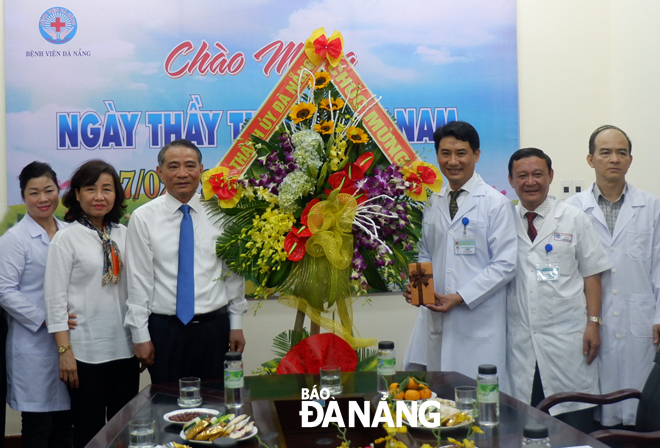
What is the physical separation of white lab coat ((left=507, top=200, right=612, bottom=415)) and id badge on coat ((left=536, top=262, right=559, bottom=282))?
0.6 inches

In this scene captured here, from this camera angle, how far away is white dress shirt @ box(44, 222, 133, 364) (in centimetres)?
297

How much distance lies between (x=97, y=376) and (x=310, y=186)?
4.83 feet

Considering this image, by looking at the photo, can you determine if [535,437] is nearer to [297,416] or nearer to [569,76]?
[297,416]

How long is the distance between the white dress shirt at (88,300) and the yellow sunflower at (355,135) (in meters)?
1.39

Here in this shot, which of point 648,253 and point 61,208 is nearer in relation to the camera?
point 648,253

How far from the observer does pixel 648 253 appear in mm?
3213

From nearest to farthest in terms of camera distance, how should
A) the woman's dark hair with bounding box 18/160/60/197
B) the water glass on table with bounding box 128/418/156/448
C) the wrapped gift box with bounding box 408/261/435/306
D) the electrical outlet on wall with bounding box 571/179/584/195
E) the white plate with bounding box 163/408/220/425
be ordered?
the water glass on table with bounding box 128/418/156/448
the white plate with bounding box 163/408/220/425
the wrapped gift box with bounding box 408/261/435/306
the woman's dark hair with bounding box 18/160/60/197
the electrical outlet on wall with bounding box 571/179/584/195

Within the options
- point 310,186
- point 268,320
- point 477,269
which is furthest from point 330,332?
point 268,320

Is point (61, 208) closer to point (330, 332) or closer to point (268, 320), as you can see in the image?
point (268, 320)

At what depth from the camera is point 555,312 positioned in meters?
2.98

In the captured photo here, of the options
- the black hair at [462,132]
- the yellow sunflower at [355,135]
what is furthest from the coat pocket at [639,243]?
the yellow sunflower at [355,135]

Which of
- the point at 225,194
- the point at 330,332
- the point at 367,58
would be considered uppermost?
the point at 367,58

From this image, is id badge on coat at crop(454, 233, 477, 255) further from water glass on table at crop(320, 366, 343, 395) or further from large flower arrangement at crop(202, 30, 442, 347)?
water glass on table at crop(320, 366, 343, 395)

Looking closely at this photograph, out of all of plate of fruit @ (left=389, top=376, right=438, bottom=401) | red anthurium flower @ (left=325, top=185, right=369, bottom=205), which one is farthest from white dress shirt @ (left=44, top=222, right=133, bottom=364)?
plate of fruit @ (left=389, top=376, right=438, bottom=401)
